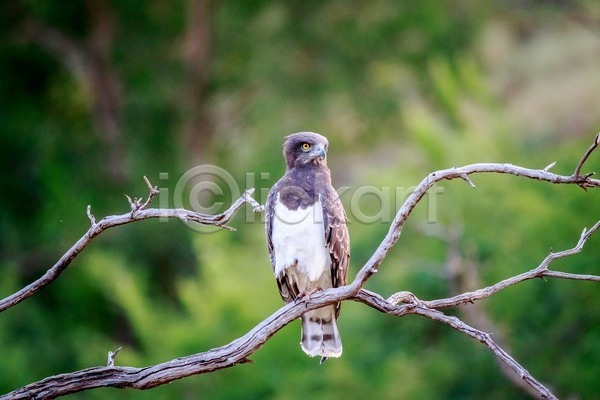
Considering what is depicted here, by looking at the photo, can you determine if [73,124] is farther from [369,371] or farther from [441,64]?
[369,371]

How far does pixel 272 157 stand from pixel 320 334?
35.2ft

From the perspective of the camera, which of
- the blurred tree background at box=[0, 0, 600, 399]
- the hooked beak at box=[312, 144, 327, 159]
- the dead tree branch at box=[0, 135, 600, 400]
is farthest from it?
the blurred tree background at box=[0, 0, 600, 399]

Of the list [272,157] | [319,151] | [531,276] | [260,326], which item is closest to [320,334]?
[319,151]

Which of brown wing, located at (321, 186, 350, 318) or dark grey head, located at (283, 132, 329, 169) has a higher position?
dark grey head, located at (283, 132, 329, 169)

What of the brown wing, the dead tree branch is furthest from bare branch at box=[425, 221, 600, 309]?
the brown wing

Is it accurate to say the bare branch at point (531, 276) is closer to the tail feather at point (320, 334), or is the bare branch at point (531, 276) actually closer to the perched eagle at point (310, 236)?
the perched eagle at point (310, 236)

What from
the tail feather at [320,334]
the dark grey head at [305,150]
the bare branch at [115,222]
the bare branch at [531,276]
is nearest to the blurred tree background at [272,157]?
the tail feather at [320,334]

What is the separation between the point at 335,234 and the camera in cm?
606

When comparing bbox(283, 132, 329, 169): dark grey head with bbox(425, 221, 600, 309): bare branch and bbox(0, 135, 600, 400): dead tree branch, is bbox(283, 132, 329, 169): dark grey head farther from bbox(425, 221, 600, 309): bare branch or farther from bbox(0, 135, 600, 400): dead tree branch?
bbox(425, 221, 600, 309): bare branch

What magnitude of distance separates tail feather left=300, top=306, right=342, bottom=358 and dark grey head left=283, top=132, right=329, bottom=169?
3.70 feet

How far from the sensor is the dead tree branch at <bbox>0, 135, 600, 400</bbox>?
430 centimetres

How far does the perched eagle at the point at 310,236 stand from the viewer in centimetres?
607

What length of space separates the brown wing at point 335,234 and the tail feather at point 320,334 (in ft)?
1.08

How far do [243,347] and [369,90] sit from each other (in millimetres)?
15088
